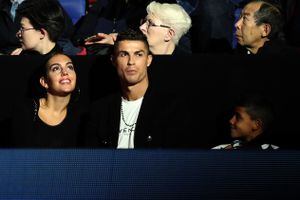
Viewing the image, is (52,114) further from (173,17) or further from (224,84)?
(173,17)

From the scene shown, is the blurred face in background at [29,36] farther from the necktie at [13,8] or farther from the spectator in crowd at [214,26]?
the spectator in crowd at [214,26]

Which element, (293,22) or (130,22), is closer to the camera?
(293,22)

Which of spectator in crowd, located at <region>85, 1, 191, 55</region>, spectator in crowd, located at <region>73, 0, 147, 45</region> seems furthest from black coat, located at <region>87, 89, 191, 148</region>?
spectator in crowd, located at <region>73, 0, 147, 45</region>

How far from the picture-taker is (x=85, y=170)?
1825mm

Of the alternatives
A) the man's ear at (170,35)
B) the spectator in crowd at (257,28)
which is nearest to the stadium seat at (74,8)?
the man's ear at (170,35)

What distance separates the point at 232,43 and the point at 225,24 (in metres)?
0.16

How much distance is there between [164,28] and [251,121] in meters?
1.03

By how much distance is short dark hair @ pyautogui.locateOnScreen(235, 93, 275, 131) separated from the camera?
10.3 ft

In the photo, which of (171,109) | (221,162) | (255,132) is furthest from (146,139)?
(221,162)

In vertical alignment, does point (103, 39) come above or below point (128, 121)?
above

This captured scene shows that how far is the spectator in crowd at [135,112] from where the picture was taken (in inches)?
123

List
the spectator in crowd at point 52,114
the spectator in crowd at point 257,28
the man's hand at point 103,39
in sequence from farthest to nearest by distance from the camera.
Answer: the man's hand at point 103,39 → the spectator in crowd at point 257,28 → the spectator in crowd at point 52,114

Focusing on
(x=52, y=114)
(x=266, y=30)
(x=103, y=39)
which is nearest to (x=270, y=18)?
Answer: (x=266, y=30)

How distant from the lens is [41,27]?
394cm
